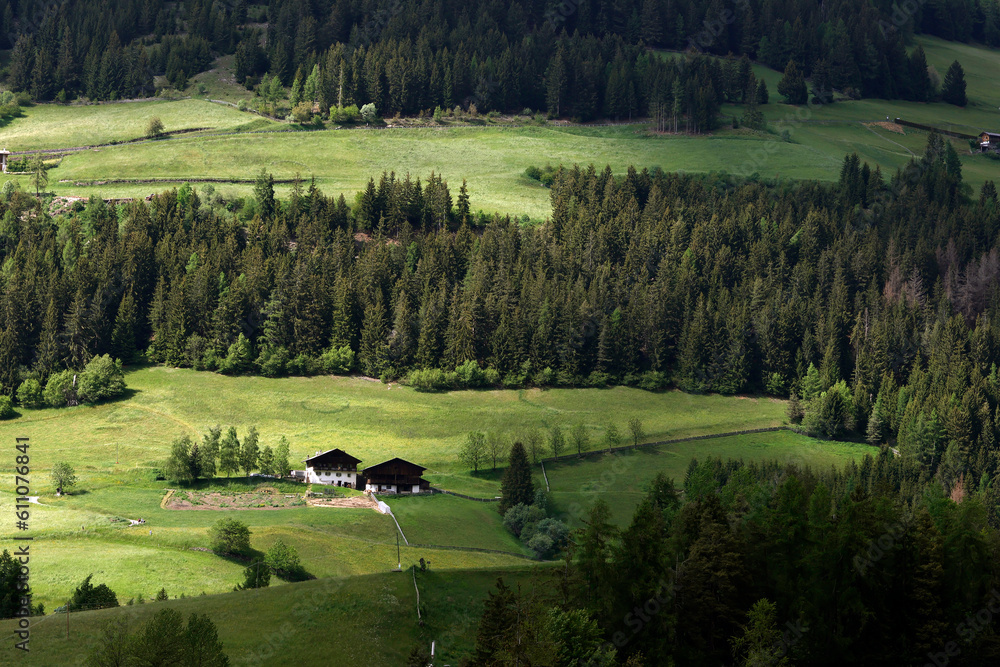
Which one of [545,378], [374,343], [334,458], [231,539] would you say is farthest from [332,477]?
[545,378]

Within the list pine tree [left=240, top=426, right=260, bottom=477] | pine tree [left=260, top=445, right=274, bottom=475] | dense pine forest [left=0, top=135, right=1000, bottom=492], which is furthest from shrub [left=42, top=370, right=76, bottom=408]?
pine tree [left=260, top=445, right=274, bottom=475]

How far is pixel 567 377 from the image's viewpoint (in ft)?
543

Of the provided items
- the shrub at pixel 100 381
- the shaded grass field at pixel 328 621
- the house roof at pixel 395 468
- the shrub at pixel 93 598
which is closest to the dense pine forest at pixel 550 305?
the shrub at pixel 100 381

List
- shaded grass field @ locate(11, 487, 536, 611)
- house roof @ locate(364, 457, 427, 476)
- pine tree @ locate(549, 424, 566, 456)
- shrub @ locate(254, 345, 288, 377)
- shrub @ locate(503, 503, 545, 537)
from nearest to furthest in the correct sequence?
1. shaded grass field @ locate(11, 487, 536, 611)
2. shrub @ locate(503, 503, 545, 537)
3. house roof @ locate(364, 457, 427, 476)
4. pine tree @ locate(549, 424, 566, 456)
5. shrub @ locate(254, 345, 288, 377)

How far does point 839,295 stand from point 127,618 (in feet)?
435

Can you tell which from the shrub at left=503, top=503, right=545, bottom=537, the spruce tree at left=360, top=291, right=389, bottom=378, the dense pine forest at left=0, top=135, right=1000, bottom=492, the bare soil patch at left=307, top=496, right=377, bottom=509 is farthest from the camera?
the spruce tree at left=360, top=291, right=389, bottom=378

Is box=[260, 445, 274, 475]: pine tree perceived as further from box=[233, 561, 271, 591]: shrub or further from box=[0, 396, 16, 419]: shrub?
box=[0, 396, 16, 419]: shrub

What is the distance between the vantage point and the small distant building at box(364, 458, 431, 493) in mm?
128500

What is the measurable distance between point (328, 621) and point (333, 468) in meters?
52.9

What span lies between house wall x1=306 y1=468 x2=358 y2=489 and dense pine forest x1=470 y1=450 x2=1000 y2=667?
4899 cm

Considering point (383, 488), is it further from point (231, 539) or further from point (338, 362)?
point (338, 362)

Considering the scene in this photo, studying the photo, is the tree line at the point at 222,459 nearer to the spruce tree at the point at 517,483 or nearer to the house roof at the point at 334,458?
the house roof at the point at 334,458

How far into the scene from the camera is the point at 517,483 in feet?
414

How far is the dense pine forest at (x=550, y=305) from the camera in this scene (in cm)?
16388
